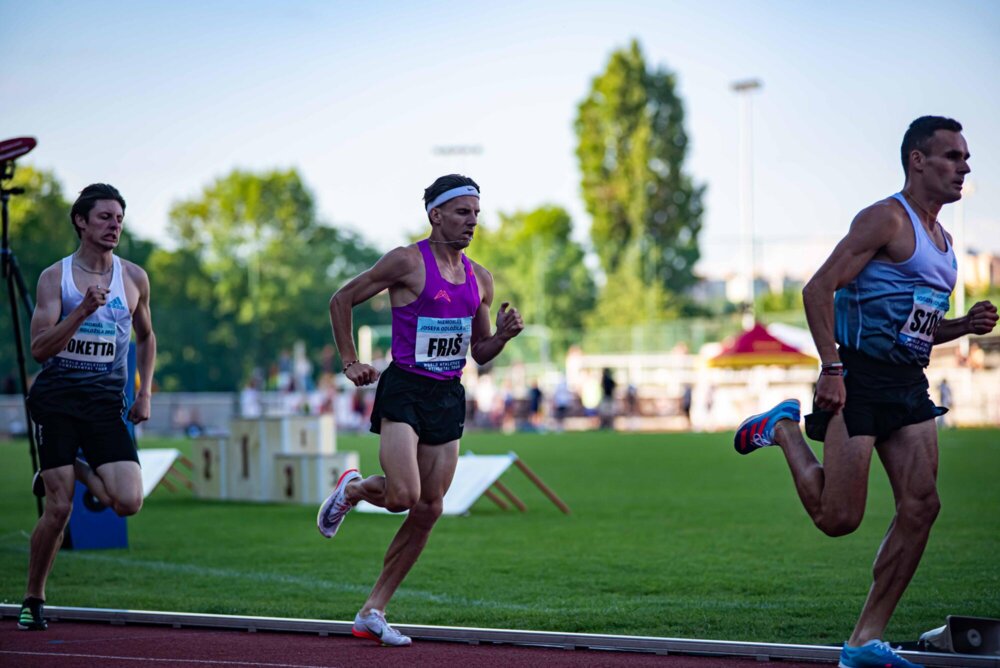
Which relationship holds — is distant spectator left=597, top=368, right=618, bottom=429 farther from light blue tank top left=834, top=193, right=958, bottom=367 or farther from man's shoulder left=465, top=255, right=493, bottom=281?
light blue tank top left=834, top=193, right=958, bottom=367

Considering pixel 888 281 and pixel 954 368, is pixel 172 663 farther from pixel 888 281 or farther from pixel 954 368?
pixel 954 368

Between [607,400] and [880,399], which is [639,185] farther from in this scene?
[880,399]

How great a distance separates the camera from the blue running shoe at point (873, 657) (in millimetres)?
5977

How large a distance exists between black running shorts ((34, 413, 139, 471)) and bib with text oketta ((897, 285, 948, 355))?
13.9 ft

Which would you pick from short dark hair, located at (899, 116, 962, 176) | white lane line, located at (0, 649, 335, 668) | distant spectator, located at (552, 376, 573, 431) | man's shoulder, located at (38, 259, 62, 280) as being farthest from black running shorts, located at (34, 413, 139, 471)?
distant spectator, located at (552, 376, 573, 431)

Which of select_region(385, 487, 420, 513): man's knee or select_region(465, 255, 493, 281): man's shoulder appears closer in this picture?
select_region(385, 487, 420, 513): man's knee

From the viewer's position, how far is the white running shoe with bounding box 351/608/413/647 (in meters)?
7.25

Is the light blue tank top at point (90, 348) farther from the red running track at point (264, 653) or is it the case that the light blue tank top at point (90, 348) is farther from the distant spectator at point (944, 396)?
the distant spectator at point (944, 396)

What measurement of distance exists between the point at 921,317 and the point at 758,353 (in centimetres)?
4295

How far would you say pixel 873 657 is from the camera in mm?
6000

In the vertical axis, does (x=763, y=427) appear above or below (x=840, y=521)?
above

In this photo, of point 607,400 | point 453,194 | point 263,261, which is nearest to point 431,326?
point 453,194

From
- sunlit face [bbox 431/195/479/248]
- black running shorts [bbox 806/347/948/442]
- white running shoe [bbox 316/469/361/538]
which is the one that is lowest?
white running shoe [bbox 316/469/361/538]

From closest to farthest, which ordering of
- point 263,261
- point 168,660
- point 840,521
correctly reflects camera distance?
1. point 840,521
2. point 168,660
3. point 263,261
